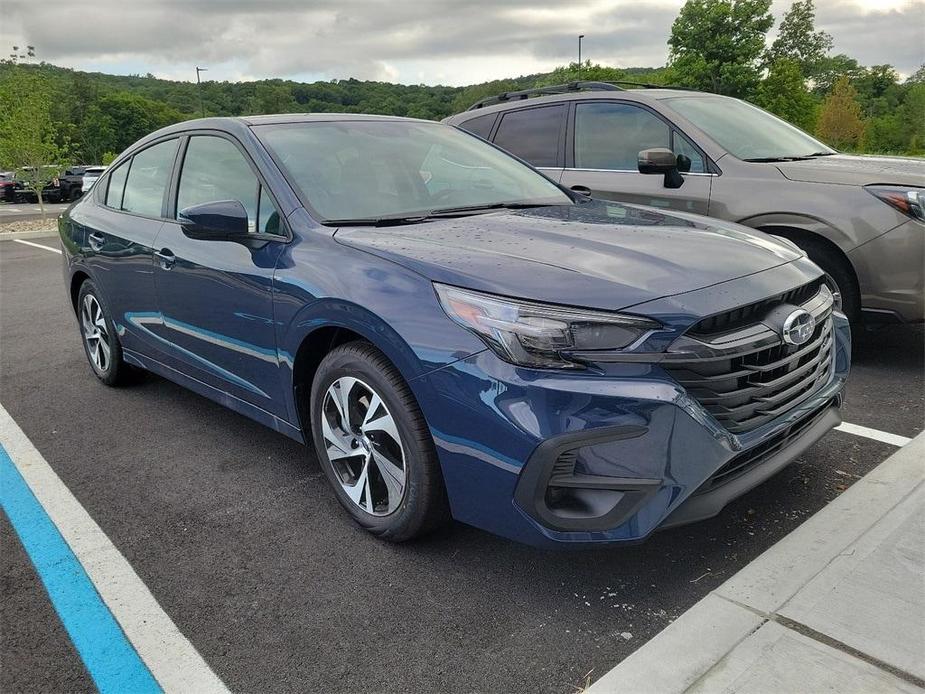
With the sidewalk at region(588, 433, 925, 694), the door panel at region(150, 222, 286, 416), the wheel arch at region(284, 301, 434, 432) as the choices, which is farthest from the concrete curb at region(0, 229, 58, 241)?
the sidewalk at region(588, 433, 925, 694)

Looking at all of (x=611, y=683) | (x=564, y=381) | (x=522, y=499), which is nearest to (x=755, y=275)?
(x=564, y=381)

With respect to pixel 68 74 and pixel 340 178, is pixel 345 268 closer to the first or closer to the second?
pixel 340 178

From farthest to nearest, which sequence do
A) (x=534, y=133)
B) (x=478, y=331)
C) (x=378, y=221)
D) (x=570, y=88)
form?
1. (x=570, y=88)
2. (x=534, y=133)
3. (x=378, y=221)
4. (x=478, y=331)

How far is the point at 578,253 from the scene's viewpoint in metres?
2.61

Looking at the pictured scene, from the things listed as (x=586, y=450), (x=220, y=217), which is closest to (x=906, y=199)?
(x=586, y=450)

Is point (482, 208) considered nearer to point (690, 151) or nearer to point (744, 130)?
point (690, 151)

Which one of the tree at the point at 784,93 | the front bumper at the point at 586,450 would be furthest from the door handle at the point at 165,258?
the tree at the point at 784,93

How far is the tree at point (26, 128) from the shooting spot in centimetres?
1925

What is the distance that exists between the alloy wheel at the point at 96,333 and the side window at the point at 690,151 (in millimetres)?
4020

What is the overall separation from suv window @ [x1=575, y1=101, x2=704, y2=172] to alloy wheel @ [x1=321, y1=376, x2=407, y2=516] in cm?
340

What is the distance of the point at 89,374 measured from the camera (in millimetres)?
5289

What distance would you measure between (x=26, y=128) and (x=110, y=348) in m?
18.0

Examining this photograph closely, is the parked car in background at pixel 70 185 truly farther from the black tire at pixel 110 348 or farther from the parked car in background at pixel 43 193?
the black tire at pixel 110 348

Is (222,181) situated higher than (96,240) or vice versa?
(222,181)
